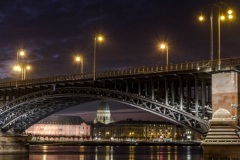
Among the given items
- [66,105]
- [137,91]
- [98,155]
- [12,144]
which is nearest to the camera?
[137,91]

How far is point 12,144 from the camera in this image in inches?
3403

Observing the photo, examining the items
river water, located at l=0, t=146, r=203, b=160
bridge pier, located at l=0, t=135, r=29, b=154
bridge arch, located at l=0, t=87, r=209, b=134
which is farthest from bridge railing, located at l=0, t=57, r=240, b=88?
river water, located at l=0, t=146, r=203, b=160

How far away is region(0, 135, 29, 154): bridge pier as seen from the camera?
8525 cm

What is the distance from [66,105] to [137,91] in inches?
1095

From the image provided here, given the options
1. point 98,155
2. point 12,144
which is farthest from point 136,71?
point 98,155

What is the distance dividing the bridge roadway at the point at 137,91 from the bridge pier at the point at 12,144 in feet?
22.3

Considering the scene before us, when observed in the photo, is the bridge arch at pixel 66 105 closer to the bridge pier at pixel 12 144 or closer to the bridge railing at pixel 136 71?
the bridge railing at pixel 136 71

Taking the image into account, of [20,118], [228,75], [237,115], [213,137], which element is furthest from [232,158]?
[20,118]

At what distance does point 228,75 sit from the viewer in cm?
5250

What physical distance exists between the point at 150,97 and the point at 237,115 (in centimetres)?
1722

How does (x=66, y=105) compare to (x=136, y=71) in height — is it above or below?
below

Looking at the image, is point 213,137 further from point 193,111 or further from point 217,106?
point 193,111

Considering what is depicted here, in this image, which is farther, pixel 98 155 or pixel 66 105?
pixel 98 155

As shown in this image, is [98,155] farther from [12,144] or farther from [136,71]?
[136,71]
